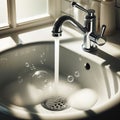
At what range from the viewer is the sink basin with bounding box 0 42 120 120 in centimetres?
121

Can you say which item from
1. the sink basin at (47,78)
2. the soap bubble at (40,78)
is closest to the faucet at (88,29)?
the sink basin at (47,78)

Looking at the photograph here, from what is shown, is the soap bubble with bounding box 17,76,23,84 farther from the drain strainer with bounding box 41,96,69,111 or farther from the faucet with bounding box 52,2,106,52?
the faucet with bounding box 52,2,106,52

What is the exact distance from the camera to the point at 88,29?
1.28 meters

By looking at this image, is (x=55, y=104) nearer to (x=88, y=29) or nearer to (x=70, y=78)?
(x=70, y=78)

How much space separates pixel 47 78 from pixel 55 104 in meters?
0.15

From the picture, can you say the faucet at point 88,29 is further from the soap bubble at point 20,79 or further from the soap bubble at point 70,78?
the soap bubble at point 20,79

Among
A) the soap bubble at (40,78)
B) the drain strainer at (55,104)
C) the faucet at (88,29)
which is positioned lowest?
the drain strainer at (55,104)

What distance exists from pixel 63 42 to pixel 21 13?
29cm

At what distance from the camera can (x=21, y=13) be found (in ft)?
5.15

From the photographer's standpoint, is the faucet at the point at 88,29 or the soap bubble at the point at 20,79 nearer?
the faucet at the point at 88,29

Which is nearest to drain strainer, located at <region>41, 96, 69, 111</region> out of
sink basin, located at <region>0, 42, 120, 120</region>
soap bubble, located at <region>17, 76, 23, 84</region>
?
sink basin, located at <region>0, 42, 120, 120</region>

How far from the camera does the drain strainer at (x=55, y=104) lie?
1.23 meters

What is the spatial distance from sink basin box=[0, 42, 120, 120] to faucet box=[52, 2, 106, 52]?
53mm

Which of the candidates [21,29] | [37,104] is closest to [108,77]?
[37,104]
